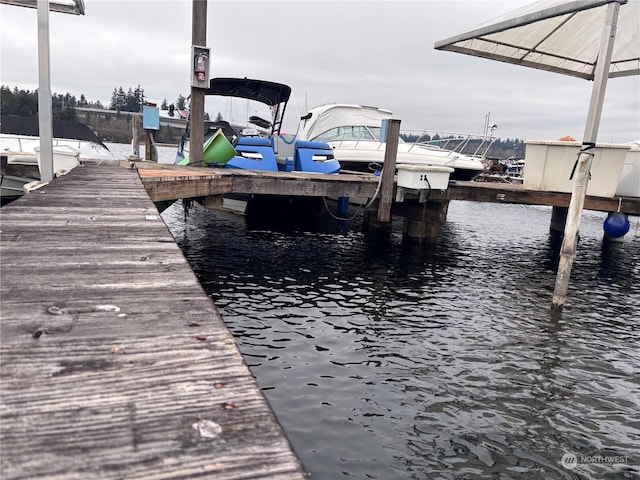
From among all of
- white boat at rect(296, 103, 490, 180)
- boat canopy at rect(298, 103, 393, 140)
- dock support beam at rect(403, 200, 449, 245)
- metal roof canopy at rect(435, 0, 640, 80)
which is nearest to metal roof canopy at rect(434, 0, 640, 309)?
metal roof canopy at rect(435, 0, 640, 80)

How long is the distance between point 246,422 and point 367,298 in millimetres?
6744

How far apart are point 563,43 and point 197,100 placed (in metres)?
8.54

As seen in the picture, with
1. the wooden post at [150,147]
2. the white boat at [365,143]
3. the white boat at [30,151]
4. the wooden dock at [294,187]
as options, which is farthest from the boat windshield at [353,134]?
the white boat at [30,151]

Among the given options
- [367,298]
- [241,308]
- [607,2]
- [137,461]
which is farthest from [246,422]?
[607,2]

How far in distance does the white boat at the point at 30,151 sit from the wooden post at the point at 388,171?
21.5 feet

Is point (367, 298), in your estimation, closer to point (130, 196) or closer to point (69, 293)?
point (130, 196)

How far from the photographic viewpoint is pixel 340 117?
19.5 meters

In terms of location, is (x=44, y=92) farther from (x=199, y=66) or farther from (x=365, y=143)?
(x=365, y=143)

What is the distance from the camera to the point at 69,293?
2.19m

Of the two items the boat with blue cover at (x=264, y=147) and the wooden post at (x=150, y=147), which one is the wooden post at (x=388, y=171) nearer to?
the boat with blue cover at (x=264, y=147)

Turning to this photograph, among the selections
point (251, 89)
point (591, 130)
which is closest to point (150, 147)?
point (251, 89)

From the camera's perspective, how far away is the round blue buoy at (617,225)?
14094mm

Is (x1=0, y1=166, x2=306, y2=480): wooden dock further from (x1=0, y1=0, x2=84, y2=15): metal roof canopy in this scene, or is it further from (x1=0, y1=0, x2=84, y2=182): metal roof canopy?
(x1=0, y1=0, x2=84, y2=15): metal roof canopy

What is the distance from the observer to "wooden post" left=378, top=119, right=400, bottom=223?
33.9ft
